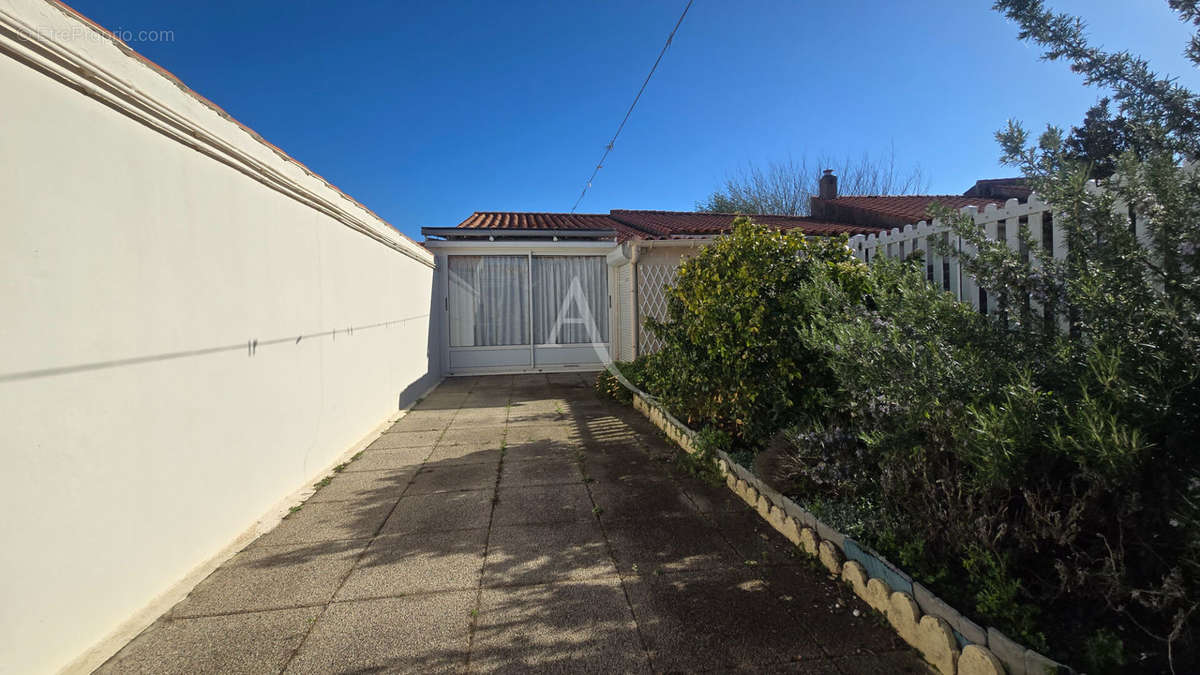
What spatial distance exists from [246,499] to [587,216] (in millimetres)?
11307

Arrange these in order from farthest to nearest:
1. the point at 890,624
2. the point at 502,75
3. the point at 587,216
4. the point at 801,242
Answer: the point at 587,216 < the point at 502,75 < the point at 801,242 < the point at 890,624

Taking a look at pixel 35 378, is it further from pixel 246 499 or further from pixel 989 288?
pixel 989 288

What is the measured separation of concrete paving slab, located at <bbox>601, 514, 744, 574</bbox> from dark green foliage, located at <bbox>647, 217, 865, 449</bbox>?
1.02 meters

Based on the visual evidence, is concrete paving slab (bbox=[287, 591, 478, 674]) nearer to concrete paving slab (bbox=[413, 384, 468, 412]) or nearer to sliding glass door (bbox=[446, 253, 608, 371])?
concrete paving slab (bbox=[413, 384, 468, 412])

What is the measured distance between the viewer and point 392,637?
82.3 inches

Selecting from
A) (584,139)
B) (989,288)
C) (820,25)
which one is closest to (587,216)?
(584,139)

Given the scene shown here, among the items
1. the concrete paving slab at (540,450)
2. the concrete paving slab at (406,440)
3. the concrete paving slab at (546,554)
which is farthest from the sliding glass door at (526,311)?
the concrete paving slab at (546,554)

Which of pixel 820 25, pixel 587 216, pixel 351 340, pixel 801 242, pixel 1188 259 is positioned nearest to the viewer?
pixel 1188 259

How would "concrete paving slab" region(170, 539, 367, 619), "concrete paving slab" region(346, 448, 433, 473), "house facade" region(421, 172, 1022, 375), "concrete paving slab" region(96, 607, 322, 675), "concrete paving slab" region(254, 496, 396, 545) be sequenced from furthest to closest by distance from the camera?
1. "house facade" region(421, 172, 1022, 375)
2. "concrete paving slab" region(346, 448, 433, 473)
3. "concrete paving slab" region(254, 496, 396, 545)
4. "concrete paving slab" region(170, 539, 367, 619)
5. "concrete paving slab" region(96, 607, 322, 675)

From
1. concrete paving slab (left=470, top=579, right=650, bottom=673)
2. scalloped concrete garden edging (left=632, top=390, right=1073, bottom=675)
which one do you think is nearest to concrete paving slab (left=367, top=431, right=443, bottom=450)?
concrete paving slab (left=470, top=579, right=650, bottom=673)

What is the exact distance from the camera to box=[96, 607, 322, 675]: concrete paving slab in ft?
6.28

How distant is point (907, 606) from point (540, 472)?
9.26 feet

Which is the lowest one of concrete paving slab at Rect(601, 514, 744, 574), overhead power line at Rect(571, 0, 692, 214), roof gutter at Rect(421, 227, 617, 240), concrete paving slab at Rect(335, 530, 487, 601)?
concrete paving slab at Rect(335, 530, 487, 601)

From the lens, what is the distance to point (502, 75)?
8.74m
